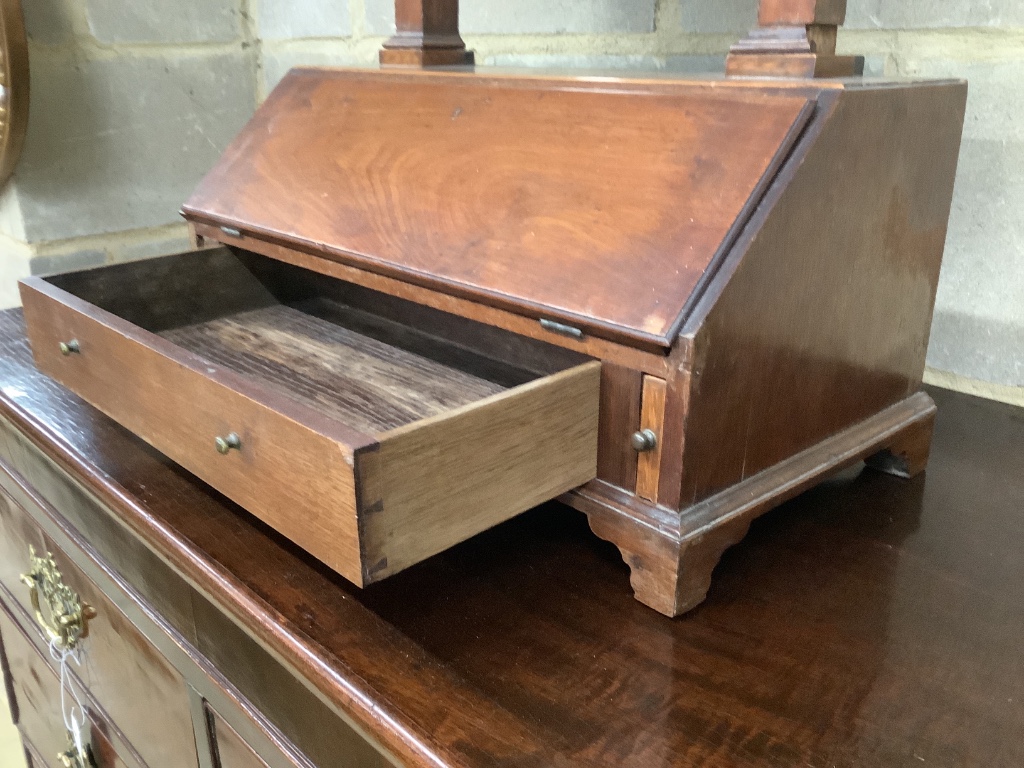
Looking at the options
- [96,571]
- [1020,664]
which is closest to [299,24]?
[96,571]

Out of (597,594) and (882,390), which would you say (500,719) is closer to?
(597,594)

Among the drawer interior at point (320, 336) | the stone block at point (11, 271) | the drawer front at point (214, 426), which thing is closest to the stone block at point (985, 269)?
the drawer interior at point (320, 336)

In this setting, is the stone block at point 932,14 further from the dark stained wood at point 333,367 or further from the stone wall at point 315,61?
the dark stained wood at point 333,367

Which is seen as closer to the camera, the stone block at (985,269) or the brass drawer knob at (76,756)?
the stone block at (985,269)

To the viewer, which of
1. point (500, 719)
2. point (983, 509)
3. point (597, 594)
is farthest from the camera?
point (983, 509)

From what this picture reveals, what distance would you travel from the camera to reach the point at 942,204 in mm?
714

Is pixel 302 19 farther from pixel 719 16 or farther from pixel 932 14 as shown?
pixel 932 14

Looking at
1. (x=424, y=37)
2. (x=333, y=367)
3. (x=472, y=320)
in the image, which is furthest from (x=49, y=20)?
(x=472, y=320)

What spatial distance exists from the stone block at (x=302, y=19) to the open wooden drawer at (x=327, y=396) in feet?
1.88

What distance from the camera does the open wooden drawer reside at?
20.1 inches

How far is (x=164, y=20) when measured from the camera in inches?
52.1

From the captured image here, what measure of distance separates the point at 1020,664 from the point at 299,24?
1.30m

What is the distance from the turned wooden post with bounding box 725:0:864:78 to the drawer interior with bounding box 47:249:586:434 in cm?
25

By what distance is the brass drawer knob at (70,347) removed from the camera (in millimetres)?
744
